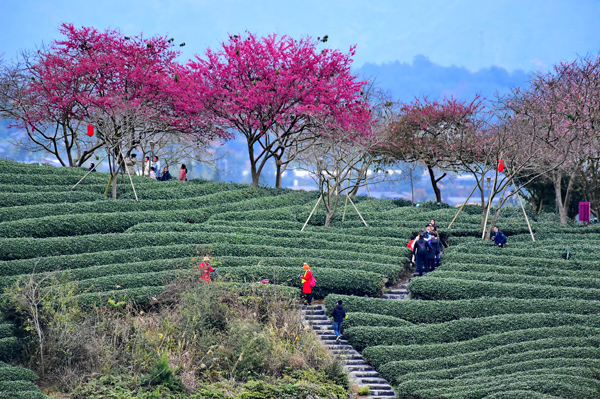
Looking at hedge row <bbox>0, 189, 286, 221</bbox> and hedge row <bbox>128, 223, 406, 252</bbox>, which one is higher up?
hedge row <bbox>0, 189, 286, 221</bbox>

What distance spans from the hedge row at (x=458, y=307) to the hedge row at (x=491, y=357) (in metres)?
2.29

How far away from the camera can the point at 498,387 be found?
55.0 ft

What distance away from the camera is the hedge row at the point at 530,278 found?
76.6 feet

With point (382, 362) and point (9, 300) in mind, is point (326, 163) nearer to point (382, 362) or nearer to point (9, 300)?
point (382, 362)

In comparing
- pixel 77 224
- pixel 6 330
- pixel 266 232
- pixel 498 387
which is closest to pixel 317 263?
pixel 266 232

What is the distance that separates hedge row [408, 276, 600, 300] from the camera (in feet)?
73.8

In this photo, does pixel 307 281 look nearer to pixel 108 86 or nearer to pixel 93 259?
pixel 93 259

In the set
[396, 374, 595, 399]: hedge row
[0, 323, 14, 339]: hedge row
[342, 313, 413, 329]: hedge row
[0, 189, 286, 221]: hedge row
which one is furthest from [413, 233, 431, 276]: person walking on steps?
[0, 323, 14, 339]: hedge row

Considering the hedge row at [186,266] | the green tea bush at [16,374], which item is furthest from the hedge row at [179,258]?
the green tea bush at [16,374]

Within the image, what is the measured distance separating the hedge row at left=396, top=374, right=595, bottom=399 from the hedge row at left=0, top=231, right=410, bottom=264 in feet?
27.6

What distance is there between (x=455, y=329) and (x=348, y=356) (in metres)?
3.42

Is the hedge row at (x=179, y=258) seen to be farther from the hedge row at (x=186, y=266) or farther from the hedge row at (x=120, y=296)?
the hedge row at (x=120, y=296)

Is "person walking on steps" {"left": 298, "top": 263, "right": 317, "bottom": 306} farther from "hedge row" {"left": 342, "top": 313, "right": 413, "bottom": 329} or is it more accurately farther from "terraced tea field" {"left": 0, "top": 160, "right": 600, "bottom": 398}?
"hedge row" {"left": 342, "top": 313, "right": 413, "bottom": 329}

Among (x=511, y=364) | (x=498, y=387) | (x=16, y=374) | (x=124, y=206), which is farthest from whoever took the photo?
(x=124, y=206)
